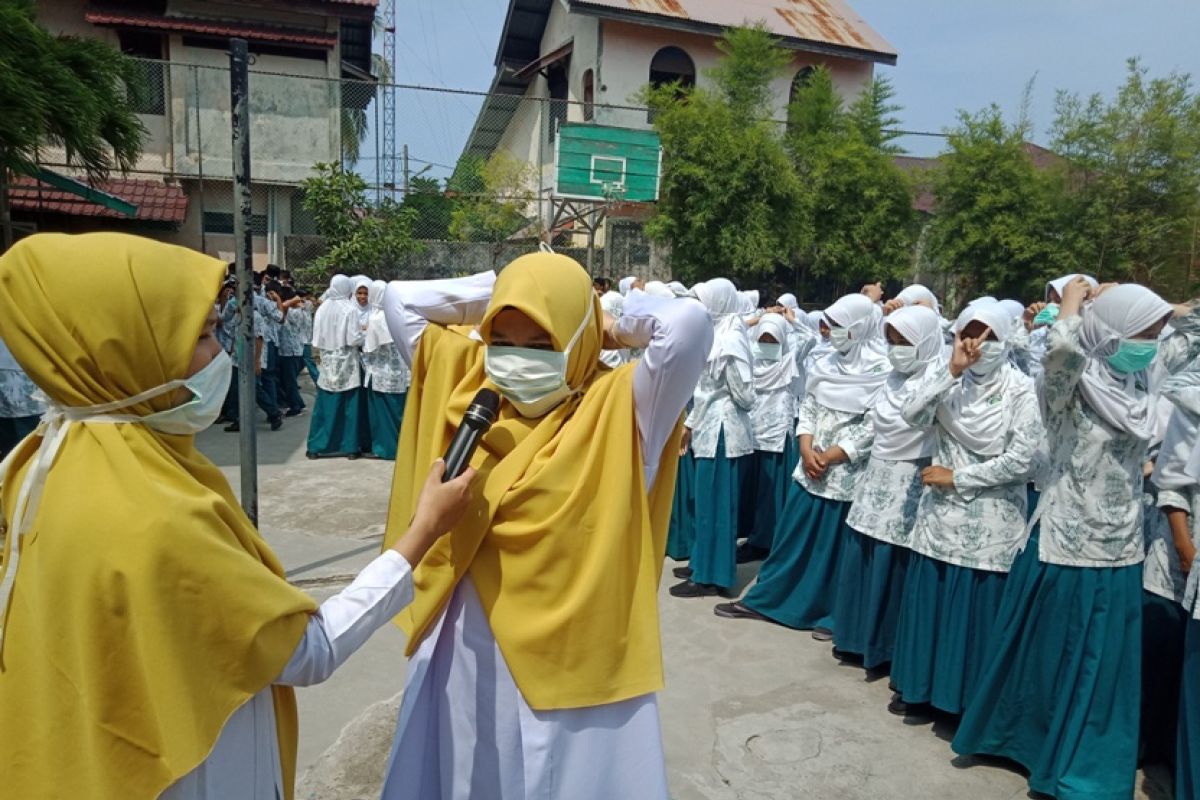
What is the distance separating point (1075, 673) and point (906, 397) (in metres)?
1.32

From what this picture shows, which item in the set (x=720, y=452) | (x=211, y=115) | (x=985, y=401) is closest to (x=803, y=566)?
(x=720, y=452)

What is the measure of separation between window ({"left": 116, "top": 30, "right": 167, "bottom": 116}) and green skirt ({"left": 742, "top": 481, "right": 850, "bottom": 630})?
1109cm

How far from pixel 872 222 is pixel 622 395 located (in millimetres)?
17123

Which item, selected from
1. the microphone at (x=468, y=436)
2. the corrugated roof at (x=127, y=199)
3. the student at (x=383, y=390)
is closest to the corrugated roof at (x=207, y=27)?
the corrugated roof at (x=127, y=199)

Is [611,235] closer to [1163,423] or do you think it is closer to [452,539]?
[1163,423]

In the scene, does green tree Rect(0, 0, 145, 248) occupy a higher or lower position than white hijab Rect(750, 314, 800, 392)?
higher

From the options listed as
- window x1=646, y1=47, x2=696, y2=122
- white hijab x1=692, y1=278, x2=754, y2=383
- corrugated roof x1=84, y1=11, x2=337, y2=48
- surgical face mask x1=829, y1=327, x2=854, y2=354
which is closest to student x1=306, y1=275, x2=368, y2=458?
white hijab x1=692, y1=278, x2=754, y2=383

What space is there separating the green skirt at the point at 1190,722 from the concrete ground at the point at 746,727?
1.25ft

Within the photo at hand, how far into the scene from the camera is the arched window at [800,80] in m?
20.2

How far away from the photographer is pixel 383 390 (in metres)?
8.55

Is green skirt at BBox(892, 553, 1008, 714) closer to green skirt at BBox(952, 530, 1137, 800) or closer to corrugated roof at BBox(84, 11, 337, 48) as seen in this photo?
green skirt at BBox(952, 530, 1137, 800)

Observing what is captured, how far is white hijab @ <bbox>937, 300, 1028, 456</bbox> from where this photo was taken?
3348 mm

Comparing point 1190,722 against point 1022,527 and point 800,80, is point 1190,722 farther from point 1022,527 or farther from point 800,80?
point 800,80

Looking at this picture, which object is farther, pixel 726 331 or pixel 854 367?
pixel 726 331
